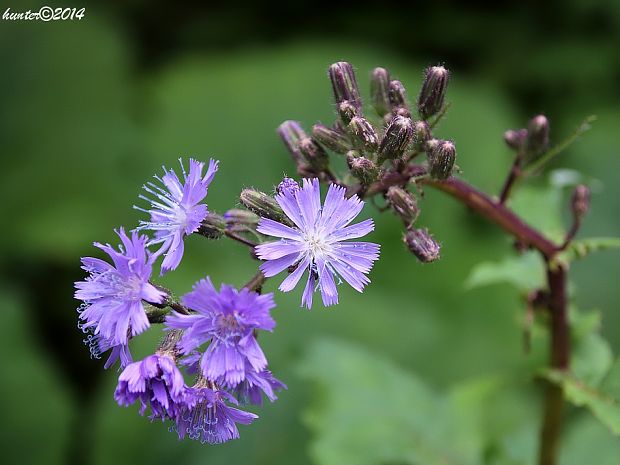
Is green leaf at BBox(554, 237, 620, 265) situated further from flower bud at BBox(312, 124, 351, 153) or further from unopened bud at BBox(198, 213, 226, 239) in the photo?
unopened bud at BBox(198, 213, 226, 239)

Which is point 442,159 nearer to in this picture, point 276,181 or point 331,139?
point 331,139

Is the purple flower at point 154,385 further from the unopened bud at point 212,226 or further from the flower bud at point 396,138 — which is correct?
the flower bud at point 396,138

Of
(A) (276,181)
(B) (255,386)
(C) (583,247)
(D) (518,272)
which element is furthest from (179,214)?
(A) (276,181)

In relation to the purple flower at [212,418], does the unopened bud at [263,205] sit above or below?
above

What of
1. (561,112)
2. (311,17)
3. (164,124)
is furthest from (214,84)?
(561,112)

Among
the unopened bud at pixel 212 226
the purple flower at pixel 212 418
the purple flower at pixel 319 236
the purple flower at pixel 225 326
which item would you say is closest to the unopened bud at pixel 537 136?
the purple flower at pixel 319 236

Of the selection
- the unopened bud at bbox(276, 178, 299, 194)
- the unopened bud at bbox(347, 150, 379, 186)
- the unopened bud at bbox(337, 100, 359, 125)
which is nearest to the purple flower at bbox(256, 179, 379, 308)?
the unopened bud at bbox(276, 178, 299, 194)

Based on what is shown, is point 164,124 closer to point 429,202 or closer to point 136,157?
point 136,157
